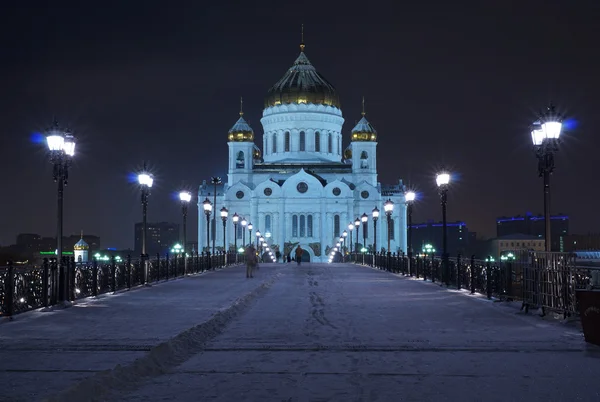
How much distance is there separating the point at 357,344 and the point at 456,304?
837cm

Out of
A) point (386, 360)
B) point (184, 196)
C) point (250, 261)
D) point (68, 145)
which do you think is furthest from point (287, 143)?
point (386, 360)

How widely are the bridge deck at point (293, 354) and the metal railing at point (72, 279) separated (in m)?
0.66

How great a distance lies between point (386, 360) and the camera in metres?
11.3

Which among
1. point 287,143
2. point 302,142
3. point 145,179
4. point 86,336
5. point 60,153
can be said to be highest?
point 302,142

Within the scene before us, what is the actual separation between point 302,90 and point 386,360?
10773cm

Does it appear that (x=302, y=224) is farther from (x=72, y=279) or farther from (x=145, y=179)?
(x=72, y=279)

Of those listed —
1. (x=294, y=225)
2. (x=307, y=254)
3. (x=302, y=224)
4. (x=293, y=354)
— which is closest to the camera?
(x=293, y=354)

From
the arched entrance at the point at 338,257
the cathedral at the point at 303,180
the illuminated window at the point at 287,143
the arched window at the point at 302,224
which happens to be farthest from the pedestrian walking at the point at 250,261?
the illuminated window at the point at 287,143

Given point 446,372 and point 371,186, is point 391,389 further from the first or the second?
point 371,186

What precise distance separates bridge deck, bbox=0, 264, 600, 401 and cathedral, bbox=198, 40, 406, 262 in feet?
300

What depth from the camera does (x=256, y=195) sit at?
11219 cm

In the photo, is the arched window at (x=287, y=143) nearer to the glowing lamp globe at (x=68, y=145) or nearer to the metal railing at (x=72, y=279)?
the metal railing at (x=72, y=279)

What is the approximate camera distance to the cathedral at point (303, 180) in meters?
112

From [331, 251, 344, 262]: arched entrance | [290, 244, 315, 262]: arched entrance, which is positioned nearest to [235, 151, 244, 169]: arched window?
[290, 244, 315, 262]: arched entrance
